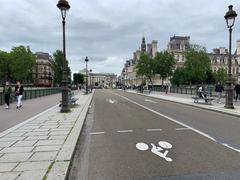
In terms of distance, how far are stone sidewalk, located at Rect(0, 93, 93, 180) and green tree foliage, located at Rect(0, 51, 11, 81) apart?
108181mm

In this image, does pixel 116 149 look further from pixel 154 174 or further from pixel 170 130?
pixel 170 130

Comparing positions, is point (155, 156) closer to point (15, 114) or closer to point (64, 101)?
point (64, 101)

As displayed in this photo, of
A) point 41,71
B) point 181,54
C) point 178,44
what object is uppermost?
point 178,44

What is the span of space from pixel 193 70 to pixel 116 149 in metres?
37.8

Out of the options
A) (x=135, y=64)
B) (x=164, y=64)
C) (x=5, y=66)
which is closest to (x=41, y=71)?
(x=5, y=66)

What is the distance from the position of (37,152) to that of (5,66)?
114175 mm

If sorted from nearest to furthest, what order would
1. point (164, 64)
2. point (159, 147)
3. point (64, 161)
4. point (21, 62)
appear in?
point (64, 161)
point (159, 147)
point (164, 64)
point (21, 62)

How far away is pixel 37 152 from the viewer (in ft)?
21.2

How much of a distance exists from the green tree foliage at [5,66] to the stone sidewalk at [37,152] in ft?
355

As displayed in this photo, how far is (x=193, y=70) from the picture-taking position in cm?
4291

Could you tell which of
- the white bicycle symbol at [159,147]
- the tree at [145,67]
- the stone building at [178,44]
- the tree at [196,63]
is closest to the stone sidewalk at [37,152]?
the white bicycle symbol at [159,147]

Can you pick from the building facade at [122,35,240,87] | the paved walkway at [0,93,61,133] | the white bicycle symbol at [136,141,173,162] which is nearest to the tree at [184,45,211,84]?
the paved walkway at [0,93,61,133]

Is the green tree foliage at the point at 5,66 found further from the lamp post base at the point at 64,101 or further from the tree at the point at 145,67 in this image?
the lamp post base at the point at 64,101

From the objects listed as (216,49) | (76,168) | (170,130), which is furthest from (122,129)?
(216,49)
